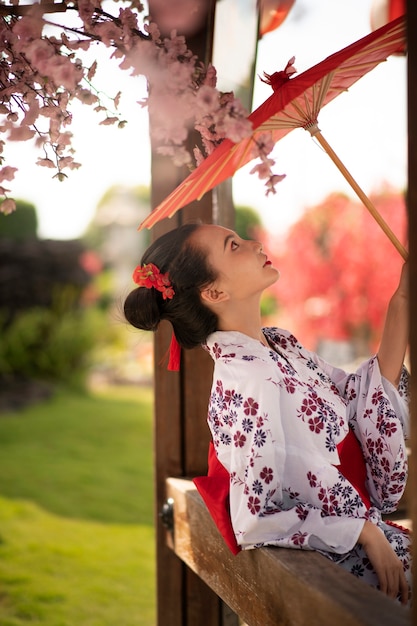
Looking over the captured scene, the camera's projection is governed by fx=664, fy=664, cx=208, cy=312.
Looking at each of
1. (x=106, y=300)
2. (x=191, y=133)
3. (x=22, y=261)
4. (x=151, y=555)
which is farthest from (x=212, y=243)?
(x=106, y=300)

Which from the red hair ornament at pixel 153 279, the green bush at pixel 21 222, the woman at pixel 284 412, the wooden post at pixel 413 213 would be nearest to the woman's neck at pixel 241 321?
the woman at pixel 284 412

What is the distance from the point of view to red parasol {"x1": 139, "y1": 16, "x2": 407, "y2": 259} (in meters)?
1.34

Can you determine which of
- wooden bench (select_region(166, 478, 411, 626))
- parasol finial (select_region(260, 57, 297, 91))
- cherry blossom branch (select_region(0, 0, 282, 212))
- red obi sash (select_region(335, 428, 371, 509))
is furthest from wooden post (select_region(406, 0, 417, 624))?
red obi sash (select_region(335, 428, 371, 509))

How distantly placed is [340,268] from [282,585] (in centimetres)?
591

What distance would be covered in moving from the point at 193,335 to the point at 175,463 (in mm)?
621

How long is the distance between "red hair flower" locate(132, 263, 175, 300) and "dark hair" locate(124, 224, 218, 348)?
0.09 ft

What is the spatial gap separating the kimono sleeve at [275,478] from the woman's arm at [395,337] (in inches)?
12.7

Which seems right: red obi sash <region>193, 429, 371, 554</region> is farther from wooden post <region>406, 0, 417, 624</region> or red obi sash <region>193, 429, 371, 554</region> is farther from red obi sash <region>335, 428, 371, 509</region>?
wooden post <region>406, 0, 417, 624</region>

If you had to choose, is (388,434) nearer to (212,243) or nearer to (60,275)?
(212,243)

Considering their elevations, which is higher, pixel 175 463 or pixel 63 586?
pixel 175 463

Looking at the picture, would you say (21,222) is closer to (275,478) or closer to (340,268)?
(340,268)

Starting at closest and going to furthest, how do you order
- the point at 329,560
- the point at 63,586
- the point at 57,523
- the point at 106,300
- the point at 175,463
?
the point at 329,560 < the point at 175,463 < the point at 63,586 < the point at 57,523 < the point at 106,300

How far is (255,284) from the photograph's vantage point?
5.48 feet

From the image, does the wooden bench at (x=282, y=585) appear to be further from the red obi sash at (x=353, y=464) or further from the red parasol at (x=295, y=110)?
the red parasol at (x=295, y=110)
